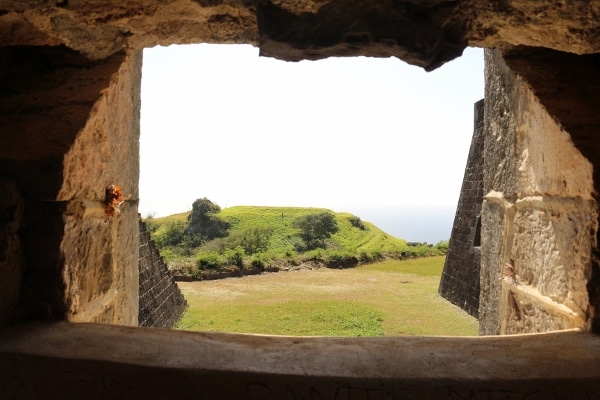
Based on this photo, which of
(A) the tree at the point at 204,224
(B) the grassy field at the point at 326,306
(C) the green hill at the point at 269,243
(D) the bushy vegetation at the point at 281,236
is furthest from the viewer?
(A) the tree at the point at 204,224

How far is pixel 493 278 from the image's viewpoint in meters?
2.63

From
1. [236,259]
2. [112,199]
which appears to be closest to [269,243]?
[236,259]

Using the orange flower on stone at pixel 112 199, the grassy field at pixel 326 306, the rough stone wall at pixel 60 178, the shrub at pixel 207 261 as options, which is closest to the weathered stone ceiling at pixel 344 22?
the rough stone wall at pixel 60 178

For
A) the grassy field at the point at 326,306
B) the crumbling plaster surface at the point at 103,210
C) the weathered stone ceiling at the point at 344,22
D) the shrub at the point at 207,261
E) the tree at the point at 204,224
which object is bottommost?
→ the grassy field at the point at 326,306

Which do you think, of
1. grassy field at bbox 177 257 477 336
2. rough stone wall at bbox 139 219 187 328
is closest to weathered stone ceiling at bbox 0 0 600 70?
grassy field at bbox 177 257 477 336

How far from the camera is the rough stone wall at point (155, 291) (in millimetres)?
7832

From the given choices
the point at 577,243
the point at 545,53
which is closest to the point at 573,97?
the point at 545,53

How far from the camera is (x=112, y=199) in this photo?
213cm

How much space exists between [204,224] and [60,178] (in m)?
22.7

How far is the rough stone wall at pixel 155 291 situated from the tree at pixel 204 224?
13.9 m

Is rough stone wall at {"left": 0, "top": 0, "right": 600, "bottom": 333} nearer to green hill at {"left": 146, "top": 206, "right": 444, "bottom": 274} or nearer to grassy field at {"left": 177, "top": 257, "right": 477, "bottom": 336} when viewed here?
grassy field at {"left": 177, "top": 257, "right": 477, "bottom": 336}

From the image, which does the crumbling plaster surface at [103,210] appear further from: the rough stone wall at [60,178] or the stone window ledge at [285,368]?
the stone window ledge at [285,368]

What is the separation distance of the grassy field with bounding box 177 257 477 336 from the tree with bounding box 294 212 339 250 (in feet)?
26.1

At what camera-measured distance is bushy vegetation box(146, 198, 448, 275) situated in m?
17.8
